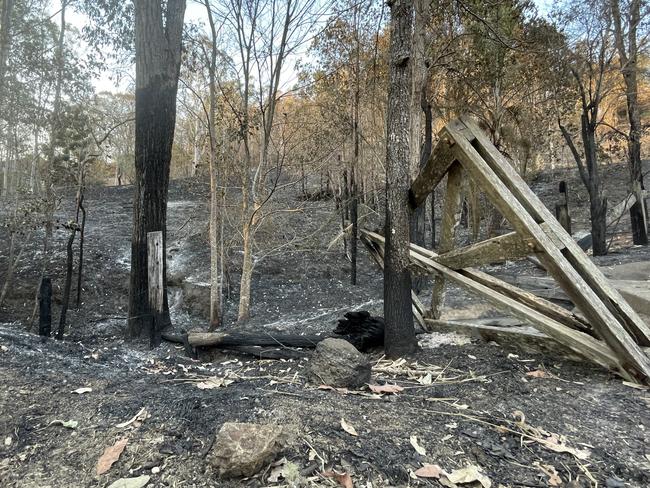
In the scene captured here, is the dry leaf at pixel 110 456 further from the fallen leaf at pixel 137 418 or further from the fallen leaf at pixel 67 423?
the fallen leaf at pixel 67 423

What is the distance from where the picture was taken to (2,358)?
13.9 ft

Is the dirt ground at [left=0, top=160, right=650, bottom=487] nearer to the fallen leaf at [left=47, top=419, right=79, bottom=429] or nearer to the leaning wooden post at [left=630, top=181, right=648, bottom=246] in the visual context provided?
the fallen leaf at [left=47, top=419, right=79, bottom=429]

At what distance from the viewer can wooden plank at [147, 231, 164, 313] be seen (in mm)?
6328

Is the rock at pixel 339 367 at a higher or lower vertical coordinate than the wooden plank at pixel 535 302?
lower

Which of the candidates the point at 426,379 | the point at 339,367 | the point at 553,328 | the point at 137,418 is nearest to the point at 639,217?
the point at 553,328

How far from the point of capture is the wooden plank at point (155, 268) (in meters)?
6.33

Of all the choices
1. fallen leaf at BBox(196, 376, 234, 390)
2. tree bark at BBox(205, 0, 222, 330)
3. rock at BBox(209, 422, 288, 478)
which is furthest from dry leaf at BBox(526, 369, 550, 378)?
tree bark at BBox(205, 0, 222, 330)

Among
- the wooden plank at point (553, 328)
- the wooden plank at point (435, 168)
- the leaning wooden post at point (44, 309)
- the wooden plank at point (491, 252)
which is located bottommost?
the leaning wooden post at point (44, 309)

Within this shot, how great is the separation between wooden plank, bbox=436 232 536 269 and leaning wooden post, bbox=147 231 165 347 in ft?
13.9

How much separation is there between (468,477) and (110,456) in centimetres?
202

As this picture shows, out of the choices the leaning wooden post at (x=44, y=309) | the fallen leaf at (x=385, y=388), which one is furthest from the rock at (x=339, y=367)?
the leaning wooden post at (x=44, y=309)

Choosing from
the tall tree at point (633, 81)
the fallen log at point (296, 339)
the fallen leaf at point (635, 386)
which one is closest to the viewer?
the fallen leaf at point (635, 386)

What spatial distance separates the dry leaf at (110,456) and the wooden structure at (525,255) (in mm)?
3275

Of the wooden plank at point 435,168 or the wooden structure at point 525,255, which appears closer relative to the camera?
the wooden structure at point 525,255
